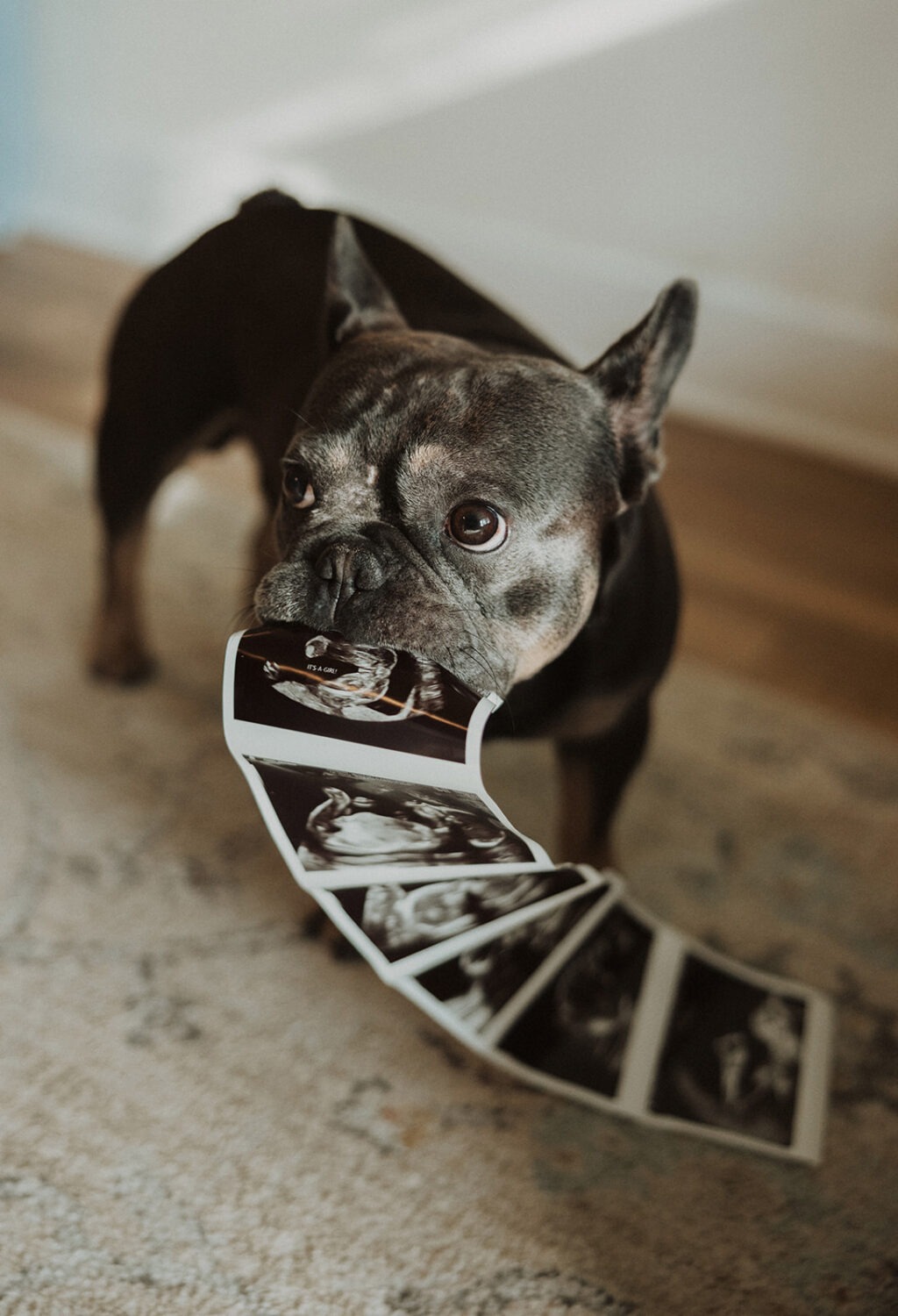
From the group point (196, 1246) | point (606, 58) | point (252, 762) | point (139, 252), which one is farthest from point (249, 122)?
point (196, 1246)

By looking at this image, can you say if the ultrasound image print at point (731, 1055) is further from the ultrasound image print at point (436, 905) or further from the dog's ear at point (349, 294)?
the dog's ear at point (349, 294)

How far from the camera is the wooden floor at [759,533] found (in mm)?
2678

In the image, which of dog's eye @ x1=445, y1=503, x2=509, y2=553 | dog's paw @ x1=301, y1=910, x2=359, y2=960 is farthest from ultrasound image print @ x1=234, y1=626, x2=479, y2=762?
dog's paw @ x1=301, y1=910, x2=359, y2=960

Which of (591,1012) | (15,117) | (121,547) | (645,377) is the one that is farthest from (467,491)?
(15,117)

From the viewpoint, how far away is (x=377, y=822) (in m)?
1.25

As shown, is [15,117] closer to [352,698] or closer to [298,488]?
[298,488]

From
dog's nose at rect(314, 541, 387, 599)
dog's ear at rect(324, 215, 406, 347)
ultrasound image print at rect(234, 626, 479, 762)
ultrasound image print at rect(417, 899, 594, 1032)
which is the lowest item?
ultrasound image print at rect(417, 899, 594, 1032)

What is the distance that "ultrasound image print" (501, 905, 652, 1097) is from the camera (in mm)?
1630

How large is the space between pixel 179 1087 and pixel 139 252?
3.55 m

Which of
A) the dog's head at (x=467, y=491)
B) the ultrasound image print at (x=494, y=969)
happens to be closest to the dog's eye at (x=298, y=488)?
the dog's head at (x=467, y=491)

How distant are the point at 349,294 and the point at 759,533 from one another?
180 centimetres

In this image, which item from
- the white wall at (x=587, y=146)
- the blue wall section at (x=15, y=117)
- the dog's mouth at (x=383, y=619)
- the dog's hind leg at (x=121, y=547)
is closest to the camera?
the dog's mouth at (x=383, y=619)

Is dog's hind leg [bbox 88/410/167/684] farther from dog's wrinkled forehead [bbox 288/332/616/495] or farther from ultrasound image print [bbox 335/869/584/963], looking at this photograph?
ultrasound image print [bbox 335/869/584/963]

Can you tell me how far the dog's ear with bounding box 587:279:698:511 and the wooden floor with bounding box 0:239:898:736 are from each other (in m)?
1.19
